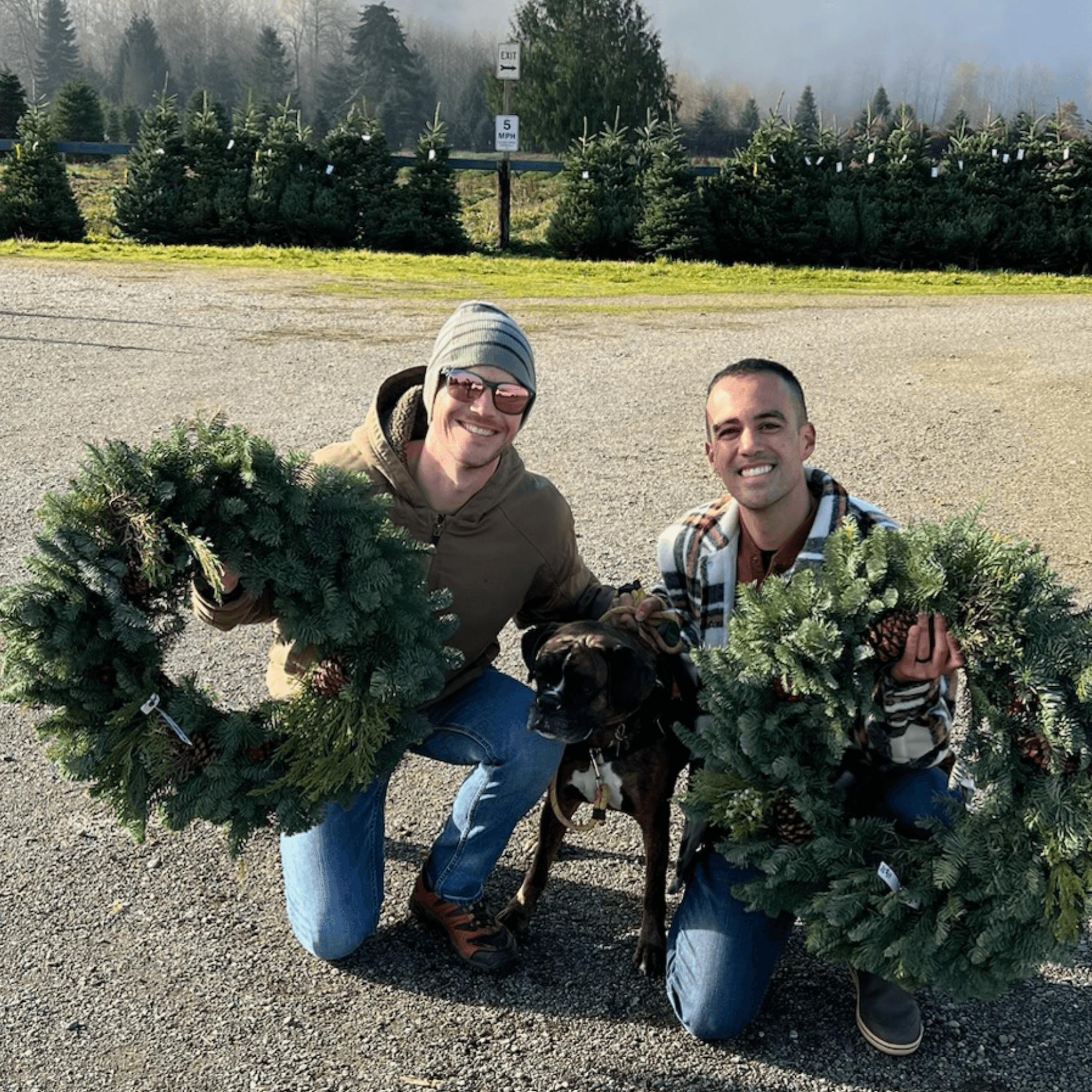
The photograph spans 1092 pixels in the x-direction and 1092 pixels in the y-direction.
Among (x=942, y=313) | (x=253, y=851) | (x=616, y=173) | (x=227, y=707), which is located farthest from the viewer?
(x=616, y=173)

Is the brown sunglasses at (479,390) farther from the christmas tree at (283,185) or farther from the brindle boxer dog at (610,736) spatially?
the christmas tree at (283,185)

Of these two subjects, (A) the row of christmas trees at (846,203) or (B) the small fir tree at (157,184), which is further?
(B) the small fir tree at (157,184)

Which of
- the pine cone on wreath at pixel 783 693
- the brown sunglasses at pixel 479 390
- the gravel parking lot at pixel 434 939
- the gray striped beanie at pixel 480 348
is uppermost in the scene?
the gray striped beanie at pixel 480 348

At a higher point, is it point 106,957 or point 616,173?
point 616,173

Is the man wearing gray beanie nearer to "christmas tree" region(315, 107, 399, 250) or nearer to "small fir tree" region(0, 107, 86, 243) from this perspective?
"christmas tree" region(315, 107, 399, 250)

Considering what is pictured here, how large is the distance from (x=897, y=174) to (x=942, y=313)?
26.0ft

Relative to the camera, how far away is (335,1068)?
3211 millimetres

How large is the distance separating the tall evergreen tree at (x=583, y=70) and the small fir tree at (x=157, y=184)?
3320 cm

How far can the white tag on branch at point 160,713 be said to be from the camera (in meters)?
3.31

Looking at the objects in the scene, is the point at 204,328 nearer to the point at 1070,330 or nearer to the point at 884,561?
the point at 1070,330

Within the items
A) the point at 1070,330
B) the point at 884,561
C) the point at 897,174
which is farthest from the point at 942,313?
the point at 884,561

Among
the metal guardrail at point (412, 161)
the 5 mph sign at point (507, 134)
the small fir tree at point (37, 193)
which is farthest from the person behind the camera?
the metal guardrail at point (412, 161)

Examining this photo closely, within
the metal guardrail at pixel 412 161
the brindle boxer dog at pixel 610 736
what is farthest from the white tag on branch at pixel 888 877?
the metal guardrail at pixel 412 161

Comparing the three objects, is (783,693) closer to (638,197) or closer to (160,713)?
(160,713)
